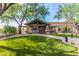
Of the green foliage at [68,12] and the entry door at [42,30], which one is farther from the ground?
the green foliage at [68,12]

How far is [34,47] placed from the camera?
5.25ft

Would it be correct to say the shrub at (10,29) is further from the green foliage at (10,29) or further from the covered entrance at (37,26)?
the covered entrance at (37,26)

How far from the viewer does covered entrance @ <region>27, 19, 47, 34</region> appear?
1617 mm

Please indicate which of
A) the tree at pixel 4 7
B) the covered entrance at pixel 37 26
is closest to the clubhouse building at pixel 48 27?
the covered entrance at pixel 37 26

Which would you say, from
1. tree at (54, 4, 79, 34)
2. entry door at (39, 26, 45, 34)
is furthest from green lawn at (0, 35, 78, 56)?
tree at (54, 4, 79, 34)

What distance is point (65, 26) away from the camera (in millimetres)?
1626

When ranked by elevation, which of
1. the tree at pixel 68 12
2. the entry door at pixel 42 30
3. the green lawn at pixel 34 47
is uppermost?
the tree at pixel 68 12

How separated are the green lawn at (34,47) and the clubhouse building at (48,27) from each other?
0.17ft

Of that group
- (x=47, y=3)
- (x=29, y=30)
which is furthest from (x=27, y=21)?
(x=47, y=3)

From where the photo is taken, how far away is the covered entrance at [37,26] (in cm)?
162

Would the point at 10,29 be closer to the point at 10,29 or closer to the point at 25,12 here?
the point at 10,29

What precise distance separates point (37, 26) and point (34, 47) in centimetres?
16

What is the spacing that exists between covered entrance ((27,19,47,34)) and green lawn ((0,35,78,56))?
43mm

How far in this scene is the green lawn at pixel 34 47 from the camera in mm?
1590
